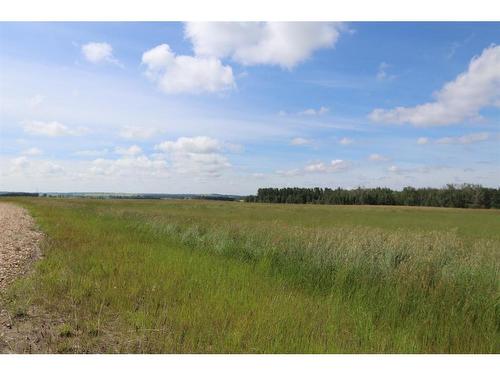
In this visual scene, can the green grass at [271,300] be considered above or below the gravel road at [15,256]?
above

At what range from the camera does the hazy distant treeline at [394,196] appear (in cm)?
11369

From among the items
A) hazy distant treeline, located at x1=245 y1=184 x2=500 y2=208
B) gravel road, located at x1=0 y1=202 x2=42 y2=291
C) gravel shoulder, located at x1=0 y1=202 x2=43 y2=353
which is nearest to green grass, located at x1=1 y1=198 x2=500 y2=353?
gravel shoulder, located at x1=0 y1=202 x2=43 y2=353

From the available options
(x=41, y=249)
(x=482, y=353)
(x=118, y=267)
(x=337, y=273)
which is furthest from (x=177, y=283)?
(x=41, y=249)

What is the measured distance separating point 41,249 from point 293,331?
10.8 m

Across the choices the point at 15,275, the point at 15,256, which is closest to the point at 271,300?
the point at 15,275

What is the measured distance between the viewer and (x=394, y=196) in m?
128

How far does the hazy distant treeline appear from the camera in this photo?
4476 inches

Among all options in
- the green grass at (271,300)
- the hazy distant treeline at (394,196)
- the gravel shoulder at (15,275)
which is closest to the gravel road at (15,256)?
the gravel shoulder at (15,275)

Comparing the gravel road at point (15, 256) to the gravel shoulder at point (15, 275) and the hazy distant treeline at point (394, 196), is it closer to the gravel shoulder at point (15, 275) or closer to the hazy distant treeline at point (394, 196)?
the gravel shoulder at point (15, 275)

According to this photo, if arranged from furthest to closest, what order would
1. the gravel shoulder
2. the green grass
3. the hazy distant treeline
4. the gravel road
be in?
the hazy distant treeline → the gravel road → the green grass → the gravel shoulder

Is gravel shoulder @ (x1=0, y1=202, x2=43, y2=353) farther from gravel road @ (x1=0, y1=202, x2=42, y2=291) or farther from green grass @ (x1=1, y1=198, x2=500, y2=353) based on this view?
green grass @ (x1=1, y1=198, x2=500, y2=353)

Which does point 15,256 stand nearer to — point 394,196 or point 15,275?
point 15,275

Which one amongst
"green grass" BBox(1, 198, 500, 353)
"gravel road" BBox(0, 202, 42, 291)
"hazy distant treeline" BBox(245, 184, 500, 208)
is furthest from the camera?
"hazy distant treeline" BBox(245, 184, 500, 208)

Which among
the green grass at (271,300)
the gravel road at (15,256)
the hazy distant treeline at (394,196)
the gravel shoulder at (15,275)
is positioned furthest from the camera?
the hazy distant treeline at (394,196)
